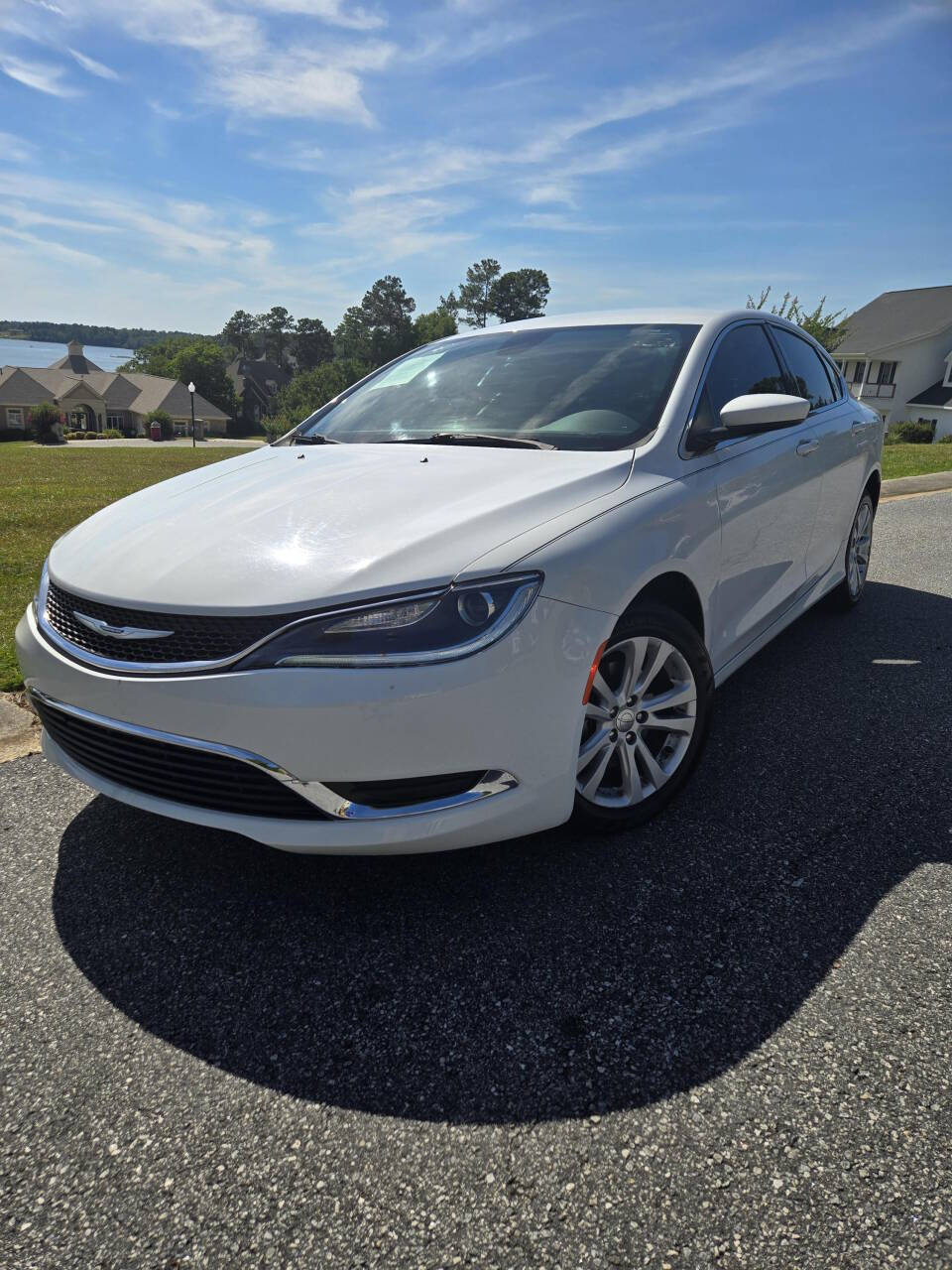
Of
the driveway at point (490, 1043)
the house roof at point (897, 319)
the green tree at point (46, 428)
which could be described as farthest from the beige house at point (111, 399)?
the driveway at point (490, 1043)

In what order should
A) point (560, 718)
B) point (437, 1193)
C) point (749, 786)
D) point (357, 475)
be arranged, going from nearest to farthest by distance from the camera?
point (437, 1193), point (560, 718), point (357, 475), point (749, 786)

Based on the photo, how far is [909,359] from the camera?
4922 centimetres

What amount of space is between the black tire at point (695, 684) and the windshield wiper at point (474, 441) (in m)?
0.73

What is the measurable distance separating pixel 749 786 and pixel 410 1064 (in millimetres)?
1709

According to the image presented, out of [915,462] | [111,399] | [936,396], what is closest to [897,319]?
[936,396]

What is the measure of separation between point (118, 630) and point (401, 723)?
814mm

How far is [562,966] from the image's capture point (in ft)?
7.05

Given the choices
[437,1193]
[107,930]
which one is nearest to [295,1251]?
[437,1193]

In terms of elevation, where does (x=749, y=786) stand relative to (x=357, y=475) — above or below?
below

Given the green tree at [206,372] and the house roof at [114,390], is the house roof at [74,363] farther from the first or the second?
the house roof at [114,390]

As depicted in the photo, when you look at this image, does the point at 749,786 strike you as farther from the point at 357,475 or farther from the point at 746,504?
the point at 357,475

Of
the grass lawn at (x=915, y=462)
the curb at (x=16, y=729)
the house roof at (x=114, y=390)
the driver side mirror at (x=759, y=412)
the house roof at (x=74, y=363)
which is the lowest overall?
the grass lawn at (x=915, y=462)

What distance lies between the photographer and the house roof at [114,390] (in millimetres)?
78250

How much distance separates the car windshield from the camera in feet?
9.85
